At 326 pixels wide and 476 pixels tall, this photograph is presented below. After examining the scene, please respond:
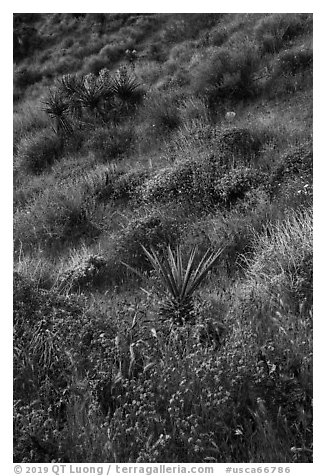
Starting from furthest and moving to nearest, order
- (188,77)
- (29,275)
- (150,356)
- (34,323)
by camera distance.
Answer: (188,77) → (29,275) → (34,323) → (150,356)

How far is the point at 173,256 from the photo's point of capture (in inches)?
215

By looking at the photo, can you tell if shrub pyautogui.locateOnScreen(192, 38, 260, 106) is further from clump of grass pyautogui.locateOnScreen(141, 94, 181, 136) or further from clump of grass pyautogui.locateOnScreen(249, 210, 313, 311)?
clump of grass pyautogui.locateOnScreen(249, 210, 313, 311)

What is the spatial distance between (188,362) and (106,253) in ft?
10.2

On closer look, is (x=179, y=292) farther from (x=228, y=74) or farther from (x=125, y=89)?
(x=125, y=89)

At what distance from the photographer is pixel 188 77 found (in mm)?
11297

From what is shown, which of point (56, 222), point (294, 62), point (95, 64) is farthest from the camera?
point (95, 64)

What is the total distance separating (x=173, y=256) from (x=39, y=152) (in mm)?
6923

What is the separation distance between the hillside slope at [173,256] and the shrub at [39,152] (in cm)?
5

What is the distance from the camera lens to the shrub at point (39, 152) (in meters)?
10.8

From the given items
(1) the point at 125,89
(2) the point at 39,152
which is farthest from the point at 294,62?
(2) the point at 39,152

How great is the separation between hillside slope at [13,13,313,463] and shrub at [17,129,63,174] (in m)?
0.05

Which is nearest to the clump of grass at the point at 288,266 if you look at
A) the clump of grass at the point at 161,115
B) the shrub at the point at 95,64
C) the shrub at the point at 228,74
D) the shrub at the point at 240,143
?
the shrub at the point at 240,143
